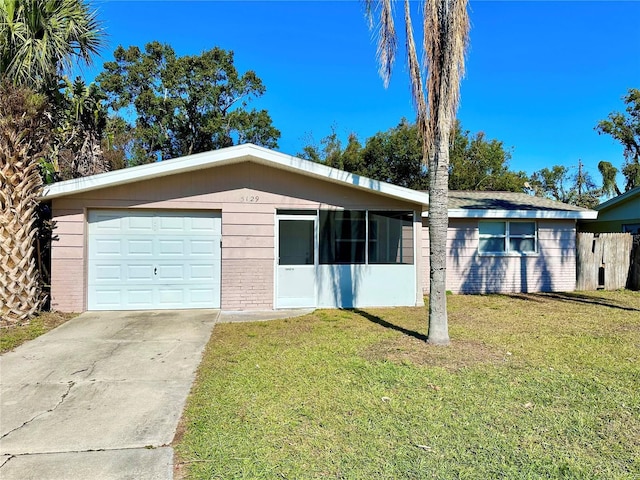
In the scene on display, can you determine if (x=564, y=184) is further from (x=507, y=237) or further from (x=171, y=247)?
(x=171, y=247)

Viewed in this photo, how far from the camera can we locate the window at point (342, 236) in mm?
9195

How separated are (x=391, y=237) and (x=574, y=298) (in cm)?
582

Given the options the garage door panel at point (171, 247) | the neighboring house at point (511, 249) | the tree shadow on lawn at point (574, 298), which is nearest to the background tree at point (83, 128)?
the garage door panel at point (171, 247)

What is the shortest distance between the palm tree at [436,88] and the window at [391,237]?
3.43 m

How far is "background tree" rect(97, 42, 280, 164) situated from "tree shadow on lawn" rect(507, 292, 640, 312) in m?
20.3

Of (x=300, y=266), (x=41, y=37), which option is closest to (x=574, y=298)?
(x=300, y=266)

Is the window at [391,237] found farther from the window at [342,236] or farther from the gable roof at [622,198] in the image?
the gable roof at [622,198]

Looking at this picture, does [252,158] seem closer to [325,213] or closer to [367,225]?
[325,213]

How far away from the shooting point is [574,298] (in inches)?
427

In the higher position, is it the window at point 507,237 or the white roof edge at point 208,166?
the white roof edge at point 208,166

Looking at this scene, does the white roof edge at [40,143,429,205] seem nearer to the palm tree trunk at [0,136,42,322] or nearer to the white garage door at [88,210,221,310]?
the palm tree trunk at [0,136,42,322]

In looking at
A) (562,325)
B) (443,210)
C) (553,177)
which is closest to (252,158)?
(443,210)

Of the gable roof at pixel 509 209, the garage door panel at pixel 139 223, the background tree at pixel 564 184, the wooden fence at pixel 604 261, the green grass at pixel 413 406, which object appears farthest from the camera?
the background tree at pixel 564 184

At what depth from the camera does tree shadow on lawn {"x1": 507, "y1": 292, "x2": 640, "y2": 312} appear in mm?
9641
